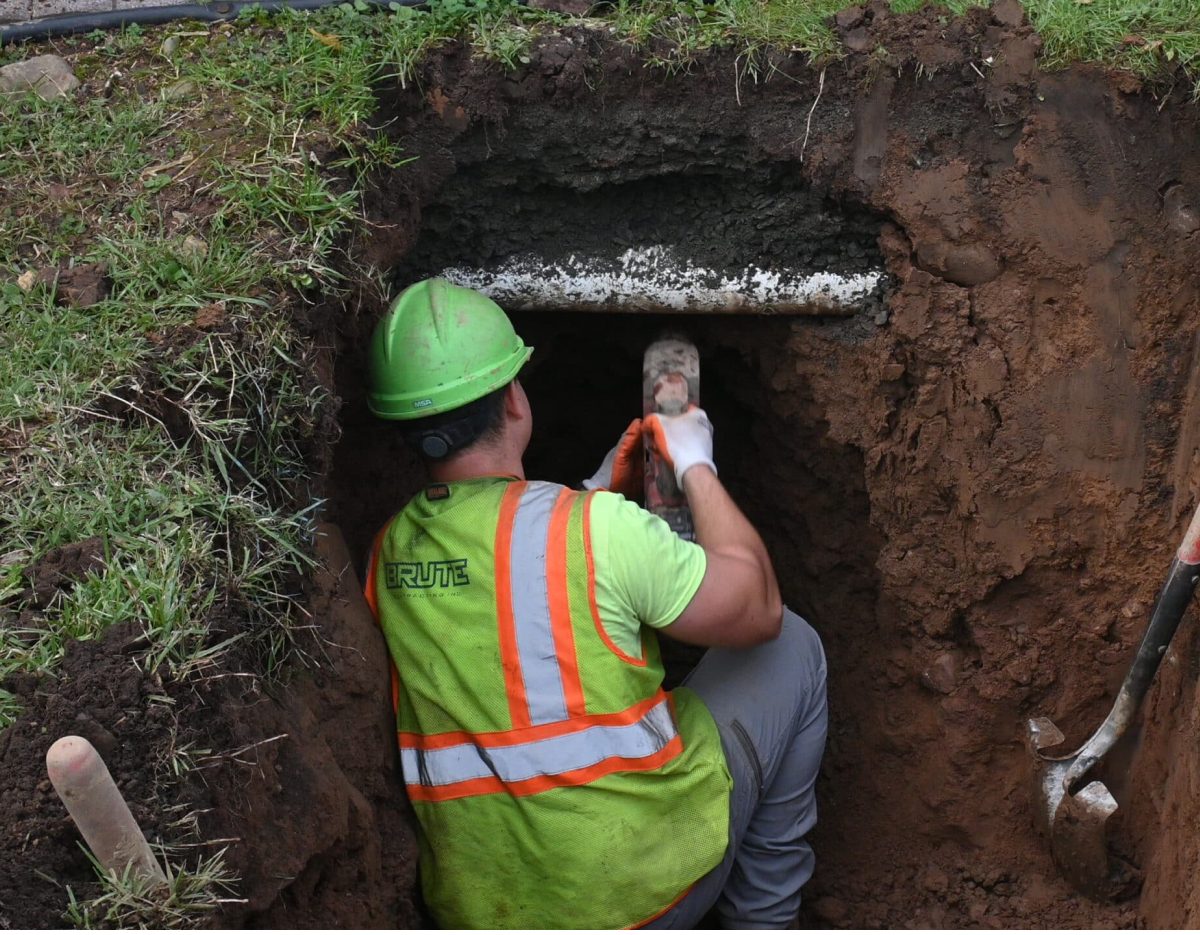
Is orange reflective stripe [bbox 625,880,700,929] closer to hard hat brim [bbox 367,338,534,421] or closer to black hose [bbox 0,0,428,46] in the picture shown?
hard hat brim [bbox 367,338,534,421]

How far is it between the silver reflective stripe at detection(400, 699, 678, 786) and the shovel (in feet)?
4.19

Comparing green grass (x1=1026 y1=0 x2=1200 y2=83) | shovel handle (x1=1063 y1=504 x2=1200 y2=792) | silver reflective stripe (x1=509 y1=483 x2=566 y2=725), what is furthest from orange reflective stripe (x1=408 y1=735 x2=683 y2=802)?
green grass (x1=1026 y1=0 x2=1200 y2=83)

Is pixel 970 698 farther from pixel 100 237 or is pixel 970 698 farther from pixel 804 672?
pixel 100 237

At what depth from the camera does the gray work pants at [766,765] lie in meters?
2.69

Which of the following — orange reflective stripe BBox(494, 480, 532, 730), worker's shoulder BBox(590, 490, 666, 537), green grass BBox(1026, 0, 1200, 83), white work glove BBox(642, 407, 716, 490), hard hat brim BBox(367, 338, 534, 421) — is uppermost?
green grass BBox(1026, 0, 1200, 83)

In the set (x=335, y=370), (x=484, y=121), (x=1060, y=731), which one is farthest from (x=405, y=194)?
(x=1060, y=731)

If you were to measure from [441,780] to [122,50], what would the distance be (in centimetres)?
224

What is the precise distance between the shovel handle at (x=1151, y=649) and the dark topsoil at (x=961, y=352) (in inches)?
2.7

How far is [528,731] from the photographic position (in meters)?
2.35

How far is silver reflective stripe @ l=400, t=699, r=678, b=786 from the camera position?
7.71 ft

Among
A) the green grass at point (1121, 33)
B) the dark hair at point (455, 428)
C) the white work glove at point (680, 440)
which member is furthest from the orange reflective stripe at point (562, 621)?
the green grass at point (1121, 33)

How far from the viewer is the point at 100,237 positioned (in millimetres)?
2562

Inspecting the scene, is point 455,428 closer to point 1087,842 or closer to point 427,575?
point 427,575

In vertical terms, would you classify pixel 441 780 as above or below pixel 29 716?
below
